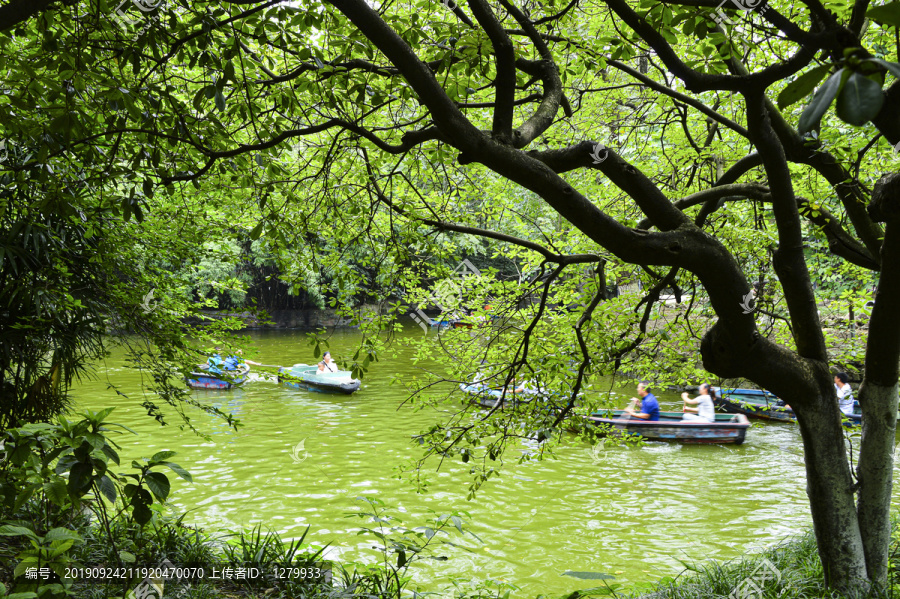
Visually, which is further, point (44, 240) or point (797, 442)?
point (797, 442)

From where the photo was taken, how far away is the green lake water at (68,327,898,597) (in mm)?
6898

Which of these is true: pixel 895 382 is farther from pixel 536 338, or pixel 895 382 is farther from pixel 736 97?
pixel 736 97

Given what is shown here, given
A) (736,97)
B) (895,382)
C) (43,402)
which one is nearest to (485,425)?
(895,382)

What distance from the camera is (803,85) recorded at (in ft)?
3.77

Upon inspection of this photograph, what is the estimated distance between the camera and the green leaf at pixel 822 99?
97 cm

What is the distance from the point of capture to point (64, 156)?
3715 mm

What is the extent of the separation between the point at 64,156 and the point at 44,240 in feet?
5.75

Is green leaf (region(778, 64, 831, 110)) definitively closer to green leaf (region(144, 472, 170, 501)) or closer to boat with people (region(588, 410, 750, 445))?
green leaf (region(144, 472, 170, 501))

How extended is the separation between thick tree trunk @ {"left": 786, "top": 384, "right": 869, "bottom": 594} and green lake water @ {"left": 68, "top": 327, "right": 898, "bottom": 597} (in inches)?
75.7

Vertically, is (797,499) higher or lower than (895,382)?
lower

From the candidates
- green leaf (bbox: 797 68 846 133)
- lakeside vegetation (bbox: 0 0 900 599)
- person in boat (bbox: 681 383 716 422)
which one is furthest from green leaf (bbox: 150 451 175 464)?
person in boat (bbox: 681 383 716 422)

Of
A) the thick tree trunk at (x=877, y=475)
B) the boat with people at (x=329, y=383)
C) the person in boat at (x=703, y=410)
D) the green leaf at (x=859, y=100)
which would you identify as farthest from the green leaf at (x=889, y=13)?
the boat with people at (x=329, y=383)

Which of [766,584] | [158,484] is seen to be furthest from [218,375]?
[766,584]

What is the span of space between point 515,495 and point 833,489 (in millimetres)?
5647
